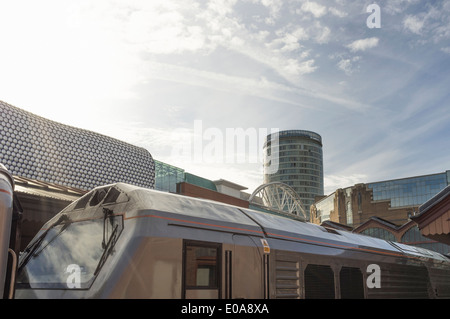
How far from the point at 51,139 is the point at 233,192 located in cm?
3604

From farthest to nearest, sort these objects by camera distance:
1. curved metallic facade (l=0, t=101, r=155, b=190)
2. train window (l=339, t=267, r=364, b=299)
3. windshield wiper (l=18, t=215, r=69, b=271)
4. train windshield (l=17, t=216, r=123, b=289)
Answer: curved metallic facade (l=0, t=101, r=155, b=190) < train window (l=339, t=267, r=364, b=299) < windshield wiper (l=18, t=215, r=69, b=271) < train windshield (l=17, t=216, r=123, b=289)

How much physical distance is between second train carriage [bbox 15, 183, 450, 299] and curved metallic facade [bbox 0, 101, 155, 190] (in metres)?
71.5

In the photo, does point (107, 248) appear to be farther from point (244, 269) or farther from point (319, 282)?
point (319, 282)

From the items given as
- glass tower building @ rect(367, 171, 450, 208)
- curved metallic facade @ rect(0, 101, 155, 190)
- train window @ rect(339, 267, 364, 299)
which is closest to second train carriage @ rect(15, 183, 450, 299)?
train window @ rect(339, 267, 364, 299)

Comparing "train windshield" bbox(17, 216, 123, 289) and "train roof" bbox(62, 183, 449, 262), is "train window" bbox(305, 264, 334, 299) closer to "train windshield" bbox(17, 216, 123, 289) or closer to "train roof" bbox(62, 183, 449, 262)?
"train roof" bbox(62, 183, 449, 262)

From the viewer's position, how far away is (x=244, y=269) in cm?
719

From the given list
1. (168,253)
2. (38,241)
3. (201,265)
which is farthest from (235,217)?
(38,241)

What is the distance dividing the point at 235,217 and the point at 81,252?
9.13ft

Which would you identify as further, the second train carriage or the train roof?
the train roof

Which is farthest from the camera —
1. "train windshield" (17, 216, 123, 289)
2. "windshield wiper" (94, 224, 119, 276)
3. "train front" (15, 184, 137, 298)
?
"train windshield" (17, 216, 123, 289)

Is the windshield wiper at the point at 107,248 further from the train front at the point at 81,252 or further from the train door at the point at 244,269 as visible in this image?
the train door at the point at 244,269

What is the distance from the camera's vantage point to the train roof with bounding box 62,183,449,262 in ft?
21.6
